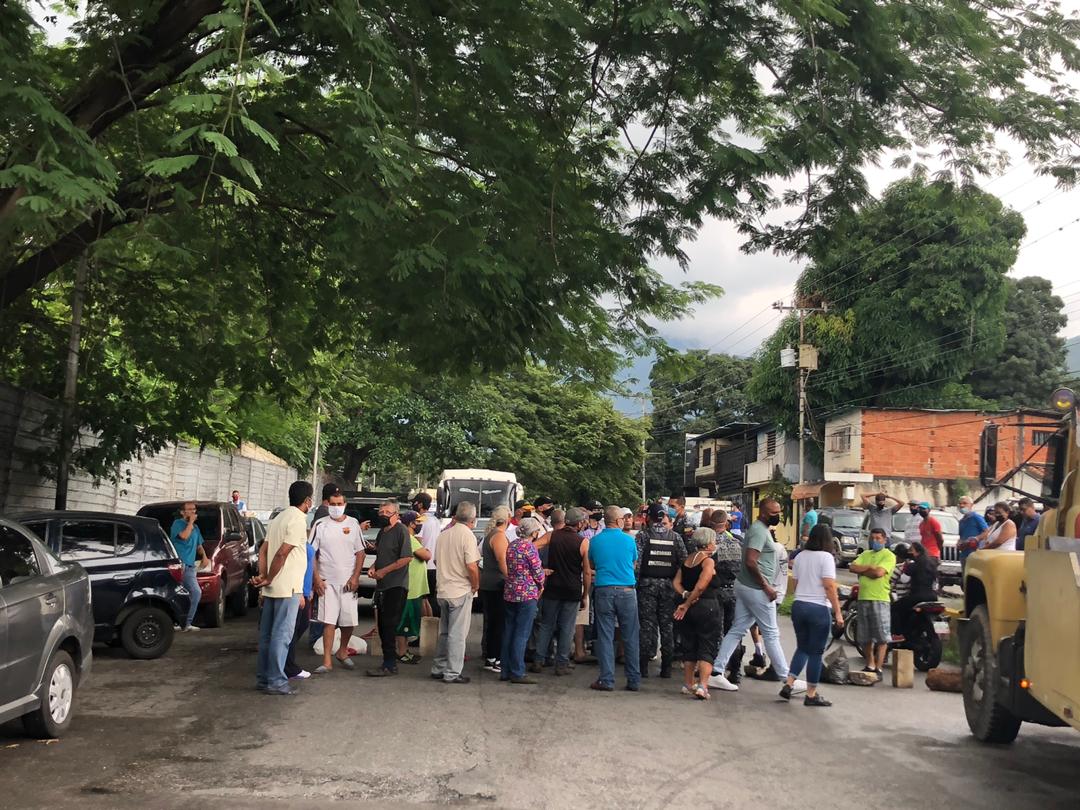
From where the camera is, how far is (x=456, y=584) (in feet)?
37.4

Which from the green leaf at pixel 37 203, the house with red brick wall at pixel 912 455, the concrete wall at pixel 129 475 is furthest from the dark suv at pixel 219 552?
the house with red brick wall at pixel 912 455

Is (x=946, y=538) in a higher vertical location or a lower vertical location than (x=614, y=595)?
higher

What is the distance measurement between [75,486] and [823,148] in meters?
16.6

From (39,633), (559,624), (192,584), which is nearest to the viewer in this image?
(39,633)

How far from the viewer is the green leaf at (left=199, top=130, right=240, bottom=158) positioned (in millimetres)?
6680

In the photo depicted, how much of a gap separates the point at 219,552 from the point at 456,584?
5.99m

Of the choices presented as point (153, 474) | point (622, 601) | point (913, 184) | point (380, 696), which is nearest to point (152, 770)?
point (380, 696)

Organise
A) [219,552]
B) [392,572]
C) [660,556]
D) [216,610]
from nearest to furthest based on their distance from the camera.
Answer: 1. [660,556]
2. [392,572]
3. [216,610]
4. [219,552]

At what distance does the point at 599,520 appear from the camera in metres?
15.1

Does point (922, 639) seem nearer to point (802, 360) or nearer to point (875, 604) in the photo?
point (875, 604)

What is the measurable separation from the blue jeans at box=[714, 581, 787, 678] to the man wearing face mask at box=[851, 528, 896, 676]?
1.71 meters

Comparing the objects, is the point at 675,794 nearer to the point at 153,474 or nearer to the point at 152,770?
the point at 152,770

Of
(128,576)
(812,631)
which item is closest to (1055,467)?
(812,631)

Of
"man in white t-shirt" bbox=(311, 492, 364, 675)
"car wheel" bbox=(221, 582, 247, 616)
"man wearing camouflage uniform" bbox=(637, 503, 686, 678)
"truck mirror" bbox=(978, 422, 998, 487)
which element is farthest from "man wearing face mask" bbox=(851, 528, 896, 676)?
"car wheel" bbox=(221, 582, 247, 616)
